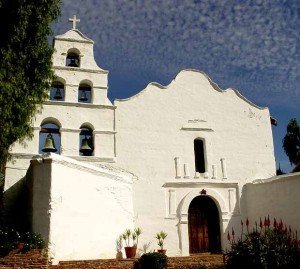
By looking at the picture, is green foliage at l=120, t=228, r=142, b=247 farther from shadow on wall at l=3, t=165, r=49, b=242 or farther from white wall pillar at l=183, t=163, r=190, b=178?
shadow on wall at l=3, t=165, r=49, b=242

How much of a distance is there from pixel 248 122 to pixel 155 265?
365 inches

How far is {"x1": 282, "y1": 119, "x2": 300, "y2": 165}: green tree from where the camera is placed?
29.0 meters

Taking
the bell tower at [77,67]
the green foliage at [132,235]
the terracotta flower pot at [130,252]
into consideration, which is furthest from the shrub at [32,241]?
the bell tower at [77,67]

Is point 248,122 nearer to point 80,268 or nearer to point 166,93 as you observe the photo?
point 166,93

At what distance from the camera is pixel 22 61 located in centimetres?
1131

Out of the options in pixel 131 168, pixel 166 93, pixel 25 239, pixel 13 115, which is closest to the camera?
pixel 13 115

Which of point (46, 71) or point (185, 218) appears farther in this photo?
point (185, 218)

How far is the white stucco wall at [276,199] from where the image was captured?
16125 millimetres

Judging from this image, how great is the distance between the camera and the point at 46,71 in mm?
12000

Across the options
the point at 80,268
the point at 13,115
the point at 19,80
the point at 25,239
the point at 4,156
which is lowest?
the point at 80,268

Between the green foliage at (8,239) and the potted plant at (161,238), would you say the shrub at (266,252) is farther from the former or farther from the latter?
the green foliage at (8,239)

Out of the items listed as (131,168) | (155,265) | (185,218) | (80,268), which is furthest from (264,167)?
(80,268)

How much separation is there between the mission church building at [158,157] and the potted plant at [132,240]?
270mm

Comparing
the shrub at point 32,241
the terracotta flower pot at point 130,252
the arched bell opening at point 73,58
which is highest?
the arched bell opening at point 73,58
